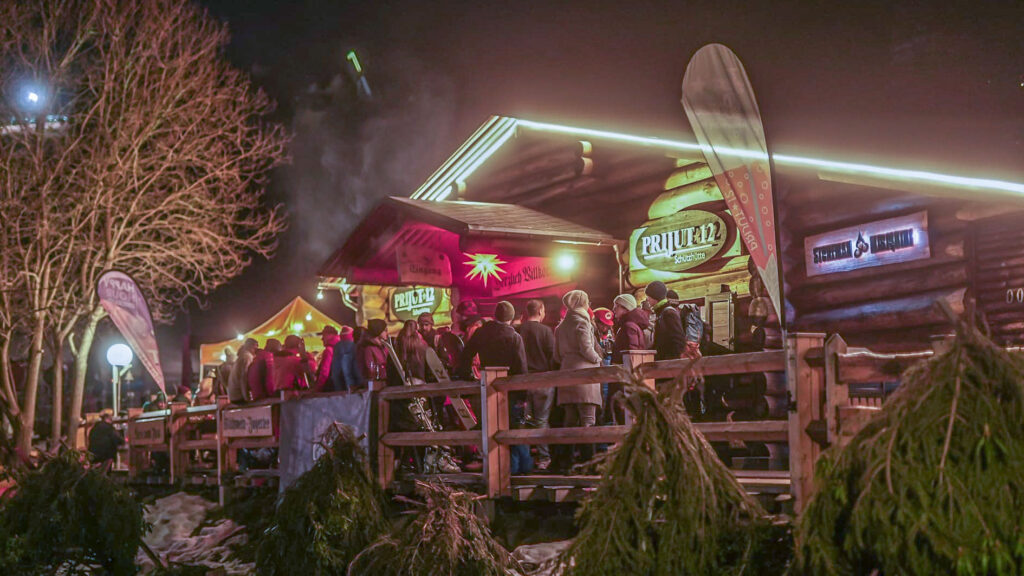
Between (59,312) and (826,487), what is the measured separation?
2460cm

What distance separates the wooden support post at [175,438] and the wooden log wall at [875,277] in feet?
31.6

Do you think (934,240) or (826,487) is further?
(934,240)

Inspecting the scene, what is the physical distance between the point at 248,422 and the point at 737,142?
296 inches

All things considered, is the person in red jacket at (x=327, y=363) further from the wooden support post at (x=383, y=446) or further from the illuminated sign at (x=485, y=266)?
the illuminated sign at (x=485, y=266)

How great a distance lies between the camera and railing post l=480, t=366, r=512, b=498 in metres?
8.30

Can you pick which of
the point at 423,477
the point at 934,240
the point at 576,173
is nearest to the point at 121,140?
the point at 576,173

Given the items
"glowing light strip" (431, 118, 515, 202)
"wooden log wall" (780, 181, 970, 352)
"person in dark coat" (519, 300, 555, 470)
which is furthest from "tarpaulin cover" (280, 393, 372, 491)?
"glowing light strip" (431, 118, 515, 202)

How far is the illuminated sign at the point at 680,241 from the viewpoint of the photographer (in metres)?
12.3

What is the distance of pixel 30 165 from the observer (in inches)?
896

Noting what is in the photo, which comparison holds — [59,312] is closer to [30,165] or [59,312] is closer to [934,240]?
[30,165]

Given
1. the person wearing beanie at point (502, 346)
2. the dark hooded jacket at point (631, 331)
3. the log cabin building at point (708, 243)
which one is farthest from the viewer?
the log cabin building at point (708, 243)

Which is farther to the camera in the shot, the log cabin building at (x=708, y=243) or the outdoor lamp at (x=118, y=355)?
the outdoor lamp at (x=118, y=355)

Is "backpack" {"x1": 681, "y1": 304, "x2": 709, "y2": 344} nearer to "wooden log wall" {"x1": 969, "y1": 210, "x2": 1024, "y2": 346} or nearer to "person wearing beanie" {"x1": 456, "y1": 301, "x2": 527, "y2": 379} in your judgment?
"person wearing beanie" {"x1": 456, "y1": 301, "x2": 527, "y2": 379}

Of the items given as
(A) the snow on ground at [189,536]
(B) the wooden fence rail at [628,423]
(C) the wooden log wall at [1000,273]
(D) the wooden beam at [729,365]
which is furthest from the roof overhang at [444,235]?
(D) the wooden beam at [729,365]
